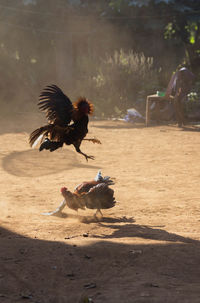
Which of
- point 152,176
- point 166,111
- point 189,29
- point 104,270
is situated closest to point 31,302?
point 104,270

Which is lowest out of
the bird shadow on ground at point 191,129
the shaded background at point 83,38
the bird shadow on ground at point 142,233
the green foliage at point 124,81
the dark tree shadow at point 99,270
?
the bird shadow on ground at point 142,233

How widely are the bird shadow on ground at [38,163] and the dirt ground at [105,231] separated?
23 mm

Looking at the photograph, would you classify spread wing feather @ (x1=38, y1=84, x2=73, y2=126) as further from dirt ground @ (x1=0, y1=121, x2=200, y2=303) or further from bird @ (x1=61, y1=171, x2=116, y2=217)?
bird @ (x1=61, y1=171, x2=116, y2=217)

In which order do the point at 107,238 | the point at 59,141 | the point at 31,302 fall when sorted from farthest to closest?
the point at 107,238
the point at 59,141
the point at 31,302

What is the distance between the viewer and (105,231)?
5.68m

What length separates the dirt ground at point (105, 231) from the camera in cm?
370

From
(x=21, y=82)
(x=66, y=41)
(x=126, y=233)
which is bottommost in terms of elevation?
(x=126, y=233)

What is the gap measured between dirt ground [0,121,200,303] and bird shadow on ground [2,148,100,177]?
A: 0.08 feet

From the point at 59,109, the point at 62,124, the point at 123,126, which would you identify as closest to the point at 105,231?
the point at 62,124

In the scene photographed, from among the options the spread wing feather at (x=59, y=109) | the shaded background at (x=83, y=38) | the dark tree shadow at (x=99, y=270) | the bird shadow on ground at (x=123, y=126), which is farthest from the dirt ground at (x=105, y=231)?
the shaded background at (x=83, y=38)

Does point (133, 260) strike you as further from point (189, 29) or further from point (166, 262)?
point (189, 29)

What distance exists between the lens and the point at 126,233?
5.47 metres

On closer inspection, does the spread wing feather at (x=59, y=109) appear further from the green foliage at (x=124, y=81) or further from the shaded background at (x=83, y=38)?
the shaded background at (x=83, y=38)

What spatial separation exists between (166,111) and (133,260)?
12.1 m
